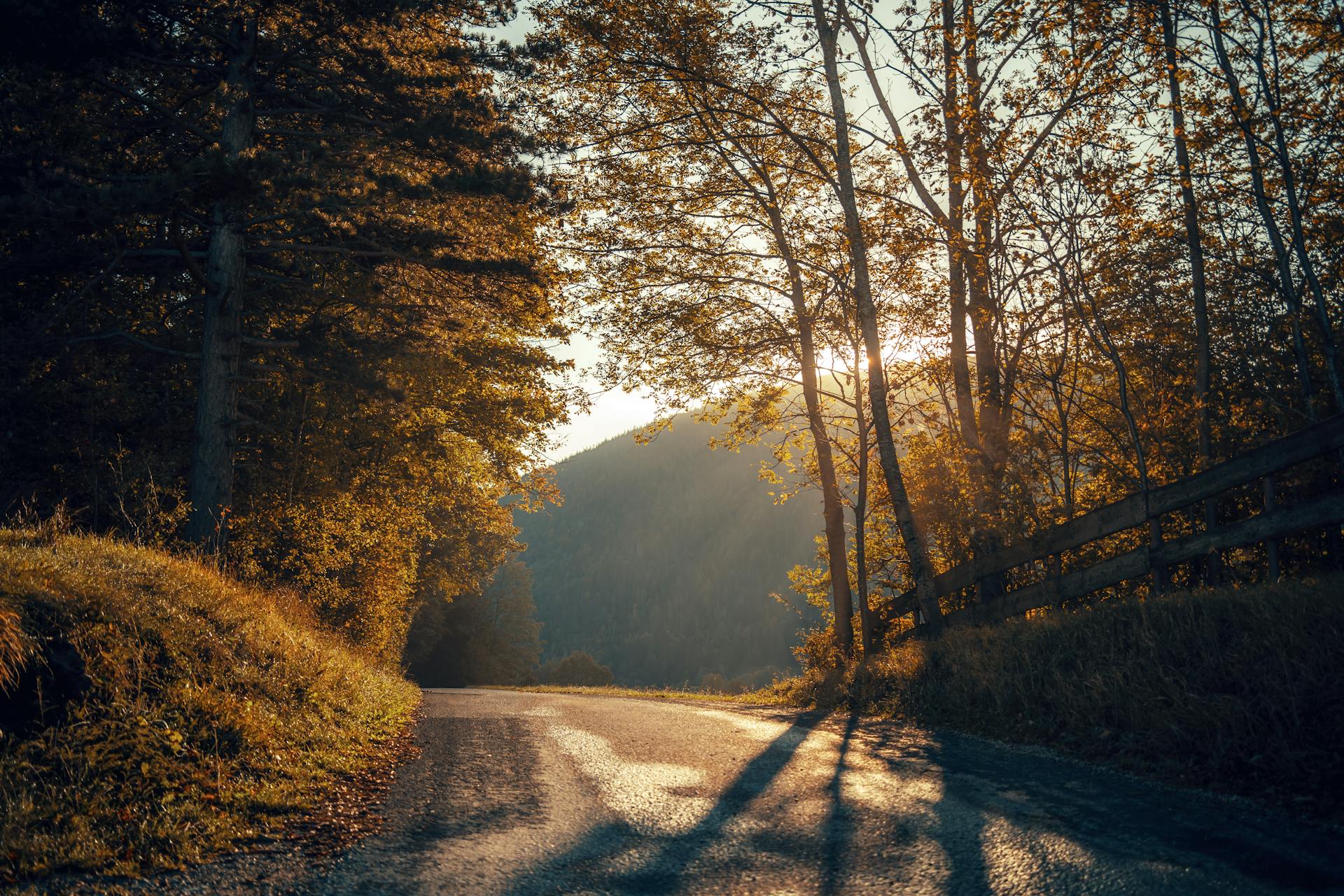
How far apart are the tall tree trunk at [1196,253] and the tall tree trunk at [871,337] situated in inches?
145

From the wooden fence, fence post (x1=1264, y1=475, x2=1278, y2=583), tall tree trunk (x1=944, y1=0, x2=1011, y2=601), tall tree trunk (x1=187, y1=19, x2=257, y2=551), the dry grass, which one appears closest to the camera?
the dry grass

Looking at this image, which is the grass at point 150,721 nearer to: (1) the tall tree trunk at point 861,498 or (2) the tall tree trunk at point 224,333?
(2) the tall tree trunk at point 224,333

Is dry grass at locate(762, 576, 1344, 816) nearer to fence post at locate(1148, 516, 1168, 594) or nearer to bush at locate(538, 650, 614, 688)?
fence post at locate(1148, 516, 1168, 594)

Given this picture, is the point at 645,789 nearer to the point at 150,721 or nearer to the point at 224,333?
the point at 150,721

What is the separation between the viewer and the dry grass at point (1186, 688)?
4.59 metres

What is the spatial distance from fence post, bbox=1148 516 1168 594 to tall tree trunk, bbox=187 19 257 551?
471 inches

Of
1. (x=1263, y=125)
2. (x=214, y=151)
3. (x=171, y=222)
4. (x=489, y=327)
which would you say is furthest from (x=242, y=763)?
(x=489, y=327)

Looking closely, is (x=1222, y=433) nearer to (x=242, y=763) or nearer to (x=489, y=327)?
(x=242, y=763)

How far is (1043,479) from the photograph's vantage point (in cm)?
1156

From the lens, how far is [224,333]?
1234 centimetres

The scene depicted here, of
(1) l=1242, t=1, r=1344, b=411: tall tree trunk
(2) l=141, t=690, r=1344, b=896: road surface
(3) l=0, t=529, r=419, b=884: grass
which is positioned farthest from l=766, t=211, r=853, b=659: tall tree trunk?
(3) l=0, t=529, r=419, b=884: grass

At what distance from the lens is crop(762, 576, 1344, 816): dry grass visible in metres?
Result: 4.59

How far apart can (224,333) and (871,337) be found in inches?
398

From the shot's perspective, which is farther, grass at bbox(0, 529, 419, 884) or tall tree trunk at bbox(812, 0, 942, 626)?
tall tree trunk at bbox(812, 0, 942, 626)
